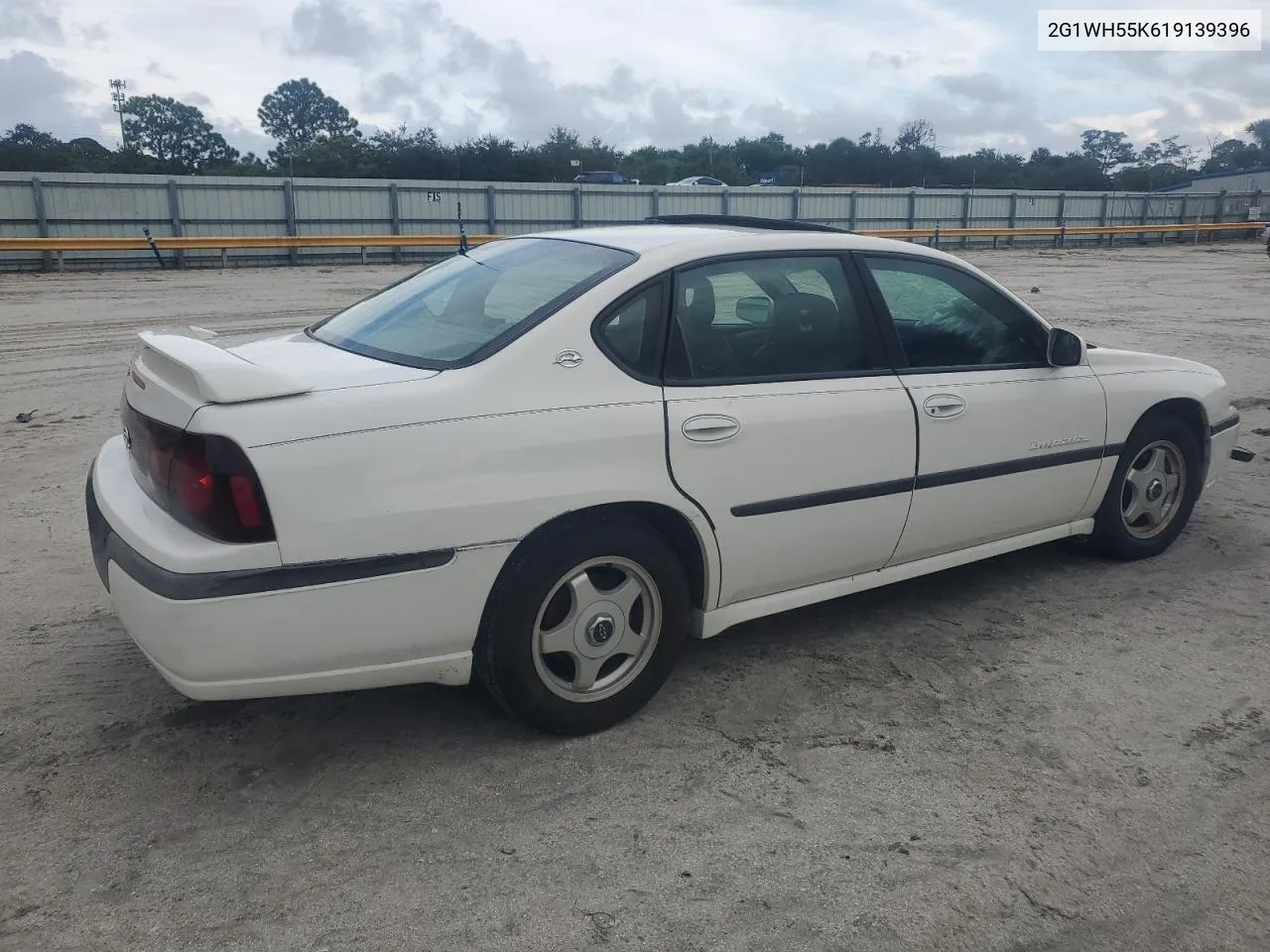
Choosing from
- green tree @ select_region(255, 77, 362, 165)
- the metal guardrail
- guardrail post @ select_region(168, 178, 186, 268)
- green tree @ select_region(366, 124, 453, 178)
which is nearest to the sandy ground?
the metal guardrail

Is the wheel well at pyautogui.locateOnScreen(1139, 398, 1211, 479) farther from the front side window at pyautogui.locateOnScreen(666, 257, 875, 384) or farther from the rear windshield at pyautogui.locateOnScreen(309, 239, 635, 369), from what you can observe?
the rear windshield at pyautogui.locateOnScreen(309, 239, 635, 369)

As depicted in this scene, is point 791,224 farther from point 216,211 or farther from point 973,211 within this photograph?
point 973,211

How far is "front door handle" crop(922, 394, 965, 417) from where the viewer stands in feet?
12.5

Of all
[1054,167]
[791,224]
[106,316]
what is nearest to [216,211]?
[106,316]

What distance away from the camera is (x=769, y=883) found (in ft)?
8.43

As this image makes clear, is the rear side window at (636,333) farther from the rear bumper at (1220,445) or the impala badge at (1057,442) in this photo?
the rear bumper at (1220,445)

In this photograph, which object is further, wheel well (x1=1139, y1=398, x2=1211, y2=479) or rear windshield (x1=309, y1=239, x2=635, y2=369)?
wheel well (x1=1139, y1=398, x2=1211, y2=479)

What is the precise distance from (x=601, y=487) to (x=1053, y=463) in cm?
222

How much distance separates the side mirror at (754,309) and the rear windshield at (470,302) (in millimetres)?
467

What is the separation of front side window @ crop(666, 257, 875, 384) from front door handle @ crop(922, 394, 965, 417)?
0.27 metres

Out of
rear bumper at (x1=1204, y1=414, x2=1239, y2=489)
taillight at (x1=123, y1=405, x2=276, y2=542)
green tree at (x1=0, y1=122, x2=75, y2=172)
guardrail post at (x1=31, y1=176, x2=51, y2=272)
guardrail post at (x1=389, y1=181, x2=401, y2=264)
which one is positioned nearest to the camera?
taillight at (x1=123, y1=405, x2=276, y2=542)

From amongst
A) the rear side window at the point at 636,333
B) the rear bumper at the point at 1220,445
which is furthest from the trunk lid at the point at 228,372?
the rear bumper at the point at 1220,445

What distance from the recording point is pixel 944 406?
152 inches

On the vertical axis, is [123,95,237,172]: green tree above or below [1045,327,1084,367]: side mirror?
above
